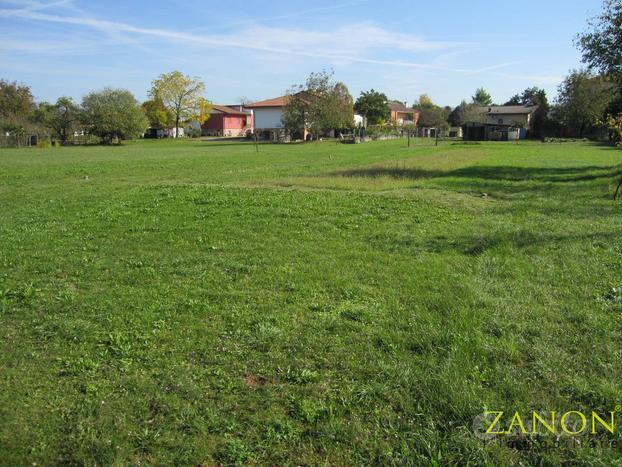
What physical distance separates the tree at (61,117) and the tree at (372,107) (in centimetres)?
5915

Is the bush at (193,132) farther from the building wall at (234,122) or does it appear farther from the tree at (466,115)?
the tree at (466,115)

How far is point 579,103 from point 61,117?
84826mm

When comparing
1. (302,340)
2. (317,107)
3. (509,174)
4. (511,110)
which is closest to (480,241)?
(302,340)

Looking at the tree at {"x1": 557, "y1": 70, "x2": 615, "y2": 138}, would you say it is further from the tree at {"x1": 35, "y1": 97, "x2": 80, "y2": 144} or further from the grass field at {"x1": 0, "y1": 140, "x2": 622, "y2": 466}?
the tree at {"x1": 35, "y1": 97, "x2": 80, "y2": 144}

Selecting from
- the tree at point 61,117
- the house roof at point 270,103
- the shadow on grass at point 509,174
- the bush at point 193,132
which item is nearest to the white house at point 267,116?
the house roof at point 270,103

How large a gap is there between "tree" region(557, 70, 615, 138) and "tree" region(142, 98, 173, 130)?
74021mm

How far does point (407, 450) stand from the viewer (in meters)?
3.45

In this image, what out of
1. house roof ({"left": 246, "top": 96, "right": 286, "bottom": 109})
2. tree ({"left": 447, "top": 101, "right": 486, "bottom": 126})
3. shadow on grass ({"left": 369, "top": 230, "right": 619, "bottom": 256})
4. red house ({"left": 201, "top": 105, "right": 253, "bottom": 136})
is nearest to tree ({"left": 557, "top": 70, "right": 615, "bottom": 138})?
tree ({"left": 447, "top": 101, "right": 486, "bottom": 126})

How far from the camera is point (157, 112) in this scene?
100000mm

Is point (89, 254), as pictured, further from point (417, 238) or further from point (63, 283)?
point (417, 238)

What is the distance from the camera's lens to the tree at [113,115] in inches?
2968

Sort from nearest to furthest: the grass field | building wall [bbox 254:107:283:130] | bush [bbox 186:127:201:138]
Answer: the grass field, building wall [bbox 254:107:283:130], bush [bbox 186:127:201:138]

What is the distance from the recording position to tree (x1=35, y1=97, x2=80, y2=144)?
83.2m

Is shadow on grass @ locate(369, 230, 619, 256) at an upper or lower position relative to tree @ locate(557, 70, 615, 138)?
lower
